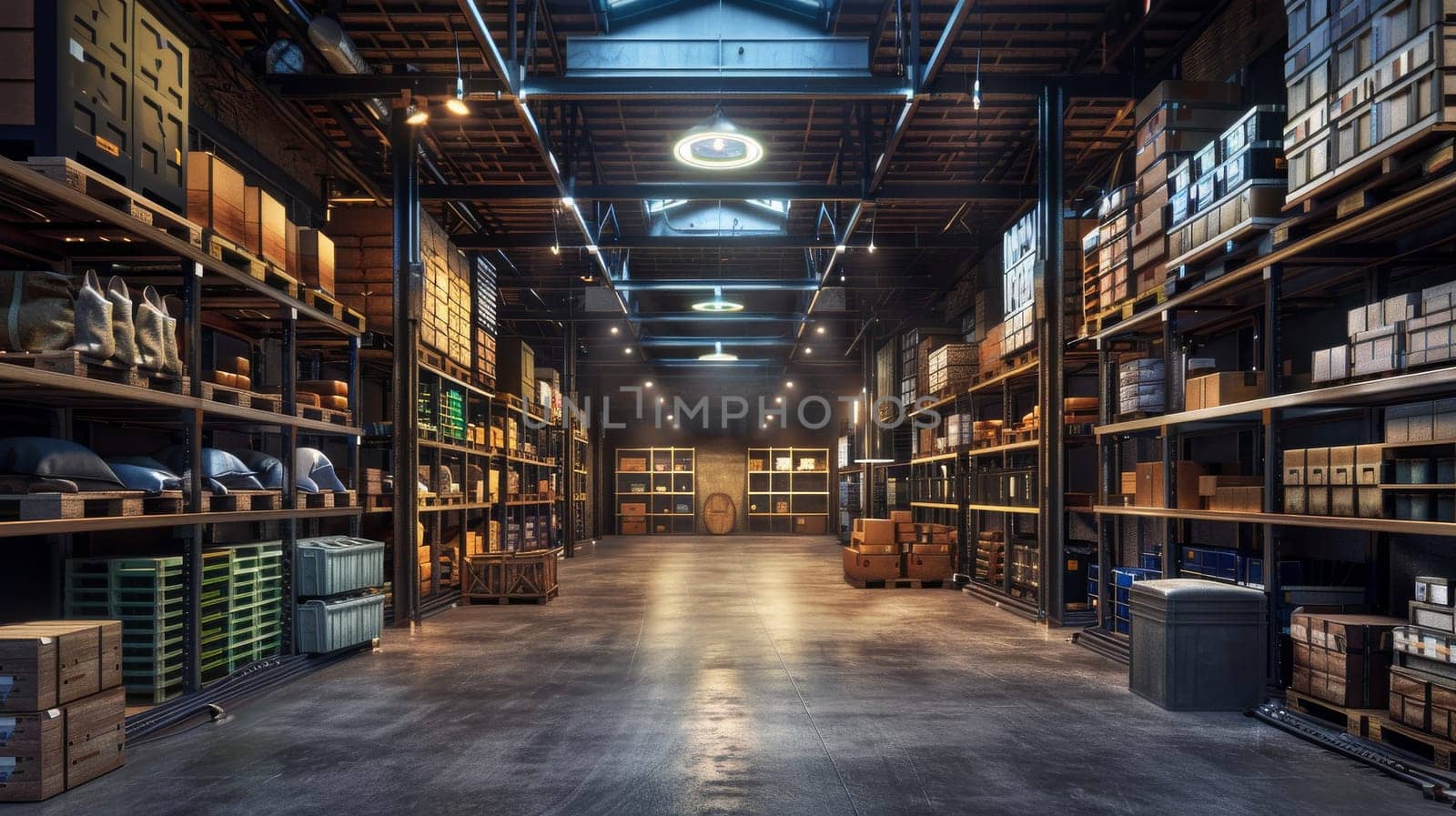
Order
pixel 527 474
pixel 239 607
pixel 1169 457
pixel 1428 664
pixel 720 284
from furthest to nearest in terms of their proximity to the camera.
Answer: pixel 527 474, pixel 720 284, pixel 1169 457, pixel 239 607, pixel 1428 664

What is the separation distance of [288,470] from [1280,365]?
8.61 m

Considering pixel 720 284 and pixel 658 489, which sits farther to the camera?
pixel 658 489

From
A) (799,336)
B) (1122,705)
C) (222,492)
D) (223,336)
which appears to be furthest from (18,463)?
(799,336)

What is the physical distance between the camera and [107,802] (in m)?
4.69

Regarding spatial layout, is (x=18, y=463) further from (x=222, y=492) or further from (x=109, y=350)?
(x=222, y=492)

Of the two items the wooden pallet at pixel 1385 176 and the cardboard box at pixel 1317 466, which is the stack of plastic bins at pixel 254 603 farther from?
the wooden pallet at pixel 1385 176

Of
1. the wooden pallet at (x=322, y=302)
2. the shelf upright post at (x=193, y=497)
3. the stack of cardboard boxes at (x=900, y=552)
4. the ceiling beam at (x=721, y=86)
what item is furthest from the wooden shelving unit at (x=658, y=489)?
the shelf upright post at (x=193, y=497)

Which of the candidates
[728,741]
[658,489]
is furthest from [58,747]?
[658,489]

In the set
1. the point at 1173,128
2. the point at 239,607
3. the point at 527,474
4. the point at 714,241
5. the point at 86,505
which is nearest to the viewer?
the point at 86,505

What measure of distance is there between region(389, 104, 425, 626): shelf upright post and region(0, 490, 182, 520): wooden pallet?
444 cm

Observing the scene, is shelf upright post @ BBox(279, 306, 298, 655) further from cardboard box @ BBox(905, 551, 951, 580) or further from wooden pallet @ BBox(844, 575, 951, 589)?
cardboard box @ BBox(905, 551, 951, 580)

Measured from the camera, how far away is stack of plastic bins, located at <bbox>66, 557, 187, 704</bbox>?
6.40m

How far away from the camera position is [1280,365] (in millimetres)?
6918

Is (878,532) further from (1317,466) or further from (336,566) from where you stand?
(1317,466)
